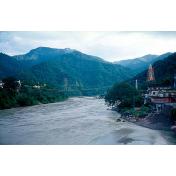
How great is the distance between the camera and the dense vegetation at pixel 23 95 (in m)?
7.72

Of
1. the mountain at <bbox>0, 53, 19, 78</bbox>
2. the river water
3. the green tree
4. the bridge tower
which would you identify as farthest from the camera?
the green tree

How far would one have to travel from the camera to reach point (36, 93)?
1004 centimetres

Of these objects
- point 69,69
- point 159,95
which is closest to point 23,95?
point 69,69

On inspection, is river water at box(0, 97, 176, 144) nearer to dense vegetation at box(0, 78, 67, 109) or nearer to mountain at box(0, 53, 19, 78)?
mountain at box(0, 53, 19, 78)

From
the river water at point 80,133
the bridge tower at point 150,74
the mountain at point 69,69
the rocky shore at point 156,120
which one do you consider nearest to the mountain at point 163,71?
the bridge tower at point 150,74

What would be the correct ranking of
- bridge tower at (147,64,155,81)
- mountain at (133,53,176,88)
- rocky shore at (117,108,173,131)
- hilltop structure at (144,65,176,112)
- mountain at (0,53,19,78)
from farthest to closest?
bridge tower at (147,64,155,81)
mountain at (133,53,176,88)
mountain at (0,53,19,78)
hilltop structure at (144,65,176,112)
rocky shore at (117,108,173,131)

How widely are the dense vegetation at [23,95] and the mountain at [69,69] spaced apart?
30 cm

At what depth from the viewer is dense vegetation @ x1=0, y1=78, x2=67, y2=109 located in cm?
772

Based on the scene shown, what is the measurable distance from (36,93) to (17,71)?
234 cm

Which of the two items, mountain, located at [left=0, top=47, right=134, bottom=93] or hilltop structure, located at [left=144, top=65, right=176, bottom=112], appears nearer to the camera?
hilltop structure, located at [left=144, top=65, right=176, bottom=112]

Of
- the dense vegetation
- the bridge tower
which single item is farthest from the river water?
the dense vegetation

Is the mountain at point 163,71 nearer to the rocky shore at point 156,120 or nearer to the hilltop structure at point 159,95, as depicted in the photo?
the hilltop structure at point 159,95

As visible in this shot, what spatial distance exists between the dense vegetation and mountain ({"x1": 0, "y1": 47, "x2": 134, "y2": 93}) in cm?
30

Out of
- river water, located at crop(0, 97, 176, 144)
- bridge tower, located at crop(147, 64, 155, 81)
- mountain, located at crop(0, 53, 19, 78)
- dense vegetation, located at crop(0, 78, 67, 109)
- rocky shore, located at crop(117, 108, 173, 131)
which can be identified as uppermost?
mountain, located at crop(0, 53, 19, 78)
